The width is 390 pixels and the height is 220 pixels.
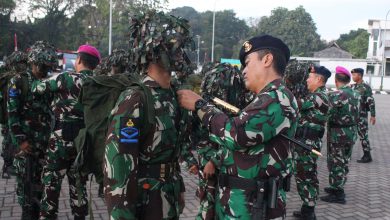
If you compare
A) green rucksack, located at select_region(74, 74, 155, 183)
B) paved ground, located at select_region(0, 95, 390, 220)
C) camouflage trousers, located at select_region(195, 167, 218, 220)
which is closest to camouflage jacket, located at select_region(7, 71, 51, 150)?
paved ground, located at select_region(0, 95, 390, 220)

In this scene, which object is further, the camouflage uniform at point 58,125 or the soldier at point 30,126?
the soldier at point 30,126

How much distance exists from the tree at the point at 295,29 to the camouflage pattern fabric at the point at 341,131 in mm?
60482

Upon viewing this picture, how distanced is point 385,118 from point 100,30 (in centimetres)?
4005

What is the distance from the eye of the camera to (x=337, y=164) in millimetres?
5879

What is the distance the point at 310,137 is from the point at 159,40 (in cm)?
359

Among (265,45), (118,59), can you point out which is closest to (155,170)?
(265,45)

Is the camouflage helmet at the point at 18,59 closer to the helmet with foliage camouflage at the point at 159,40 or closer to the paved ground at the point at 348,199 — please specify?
the paved ground at the point at 348,199

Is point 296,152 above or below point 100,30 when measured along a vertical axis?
below

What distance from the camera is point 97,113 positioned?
2.31 meters

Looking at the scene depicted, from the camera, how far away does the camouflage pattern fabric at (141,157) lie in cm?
206

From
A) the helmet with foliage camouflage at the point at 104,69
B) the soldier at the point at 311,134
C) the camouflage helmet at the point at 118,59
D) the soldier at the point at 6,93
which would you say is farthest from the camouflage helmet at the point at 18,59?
the soldier at the point at 311,134

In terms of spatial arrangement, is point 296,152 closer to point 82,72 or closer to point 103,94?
point 82,72

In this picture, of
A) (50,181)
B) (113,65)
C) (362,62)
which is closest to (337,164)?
(113,65)

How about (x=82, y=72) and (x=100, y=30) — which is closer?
(x=82, y=72)
